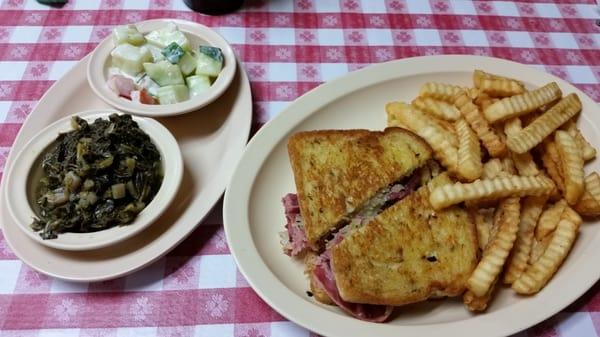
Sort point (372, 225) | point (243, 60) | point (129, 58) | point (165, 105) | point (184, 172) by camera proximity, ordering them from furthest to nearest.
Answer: point (243, 60), point (129, 58), point (165, 105), point (184, 172), point (372, 225)

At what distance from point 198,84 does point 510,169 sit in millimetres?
1132

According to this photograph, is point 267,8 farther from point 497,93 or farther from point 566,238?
point 566,238

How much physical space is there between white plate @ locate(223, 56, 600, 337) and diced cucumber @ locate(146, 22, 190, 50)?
0.55 metres

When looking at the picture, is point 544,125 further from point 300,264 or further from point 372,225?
point 300,264

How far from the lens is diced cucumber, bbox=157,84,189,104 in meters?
1.92

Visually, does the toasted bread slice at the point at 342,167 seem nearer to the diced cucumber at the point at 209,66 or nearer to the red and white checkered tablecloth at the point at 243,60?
the red and white checkered tablecloth at the point at 243,60

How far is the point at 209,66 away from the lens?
1981 mm

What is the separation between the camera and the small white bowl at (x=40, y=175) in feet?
4.81

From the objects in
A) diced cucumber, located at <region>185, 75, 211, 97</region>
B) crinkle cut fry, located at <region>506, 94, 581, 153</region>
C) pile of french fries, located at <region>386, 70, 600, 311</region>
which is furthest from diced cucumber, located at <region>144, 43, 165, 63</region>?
crinkle cut fry, located at <region>506, 94, 581, 153</region>

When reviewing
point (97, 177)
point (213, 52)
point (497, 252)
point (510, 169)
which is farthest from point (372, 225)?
point (213, 52)

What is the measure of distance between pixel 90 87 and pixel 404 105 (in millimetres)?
1168

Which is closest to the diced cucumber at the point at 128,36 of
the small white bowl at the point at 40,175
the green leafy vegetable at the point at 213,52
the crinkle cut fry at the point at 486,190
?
the green leafy vegetable at the point at 213,52

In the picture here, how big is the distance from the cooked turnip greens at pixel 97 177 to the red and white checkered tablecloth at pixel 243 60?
0.63ft

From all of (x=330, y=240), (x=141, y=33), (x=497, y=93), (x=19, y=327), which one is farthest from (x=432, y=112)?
(x=19, y=327)
